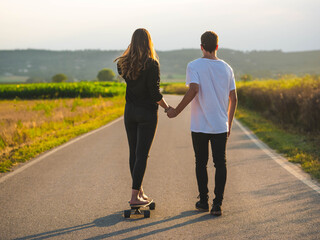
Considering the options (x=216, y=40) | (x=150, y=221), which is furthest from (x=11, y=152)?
(x=216, y=40)

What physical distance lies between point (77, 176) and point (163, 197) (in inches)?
80.6

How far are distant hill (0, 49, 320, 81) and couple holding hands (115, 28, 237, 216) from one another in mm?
128344

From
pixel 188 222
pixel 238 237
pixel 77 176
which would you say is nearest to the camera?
pixel 238 237

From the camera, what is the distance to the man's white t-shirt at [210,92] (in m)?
4.73

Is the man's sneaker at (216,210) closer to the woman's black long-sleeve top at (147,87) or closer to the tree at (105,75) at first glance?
the woman's black long-sleeve top at (147,87)

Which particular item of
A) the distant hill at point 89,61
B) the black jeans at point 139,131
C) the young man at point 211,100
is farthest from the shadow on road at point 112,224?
the distant hill at point 89,61

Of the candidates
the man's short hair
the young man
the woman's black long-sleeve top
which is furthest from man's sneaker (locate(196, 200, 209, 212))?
the man's short hair

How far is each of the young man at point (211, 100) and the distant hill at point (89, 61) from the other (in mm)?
128342

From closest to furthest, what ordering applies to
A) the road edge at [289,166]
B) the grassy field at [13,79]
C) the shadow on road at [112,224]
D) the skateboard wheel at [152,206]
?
1. the shadow on road at [112,224]
2. the skateboard wheel at [152,206]
3. the road edge at [289,166]
4. the grassy field at [13,79]

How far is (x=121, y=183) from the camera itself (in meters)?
6.65

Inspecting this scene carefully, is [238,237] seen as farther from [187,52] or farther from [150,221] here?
[187,52]

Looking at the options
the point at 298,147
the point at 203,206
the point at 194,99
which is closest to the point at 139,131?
the point at 194,99

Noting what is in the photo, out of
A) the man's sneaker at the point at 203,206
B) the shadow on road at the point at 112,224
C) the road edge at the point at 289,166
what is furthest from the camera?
the road edge at the point at 289,166

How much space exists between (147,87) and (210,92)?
2.39 ft
